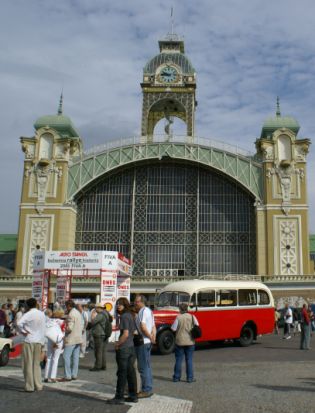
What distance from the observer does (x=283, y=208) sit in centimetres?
4053

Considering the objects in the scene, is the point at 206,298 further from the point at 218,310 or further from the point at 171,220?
the point at 171,220

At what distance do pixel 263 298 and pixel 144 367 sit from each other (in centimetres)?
1287

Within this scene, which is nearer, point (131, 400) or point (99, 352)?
point (131, 400)

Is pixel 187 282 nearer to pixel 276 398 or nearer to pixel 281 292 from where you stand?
pixel 276 398

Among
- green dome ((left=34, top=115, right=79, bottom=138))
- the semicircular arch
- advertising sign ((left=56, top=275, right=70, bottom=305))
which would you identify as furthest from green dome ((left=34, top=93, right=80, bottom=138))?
advertising sign ((left=56, top=275, right=70, bottom=305))

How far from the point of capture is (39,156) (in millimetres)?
43375

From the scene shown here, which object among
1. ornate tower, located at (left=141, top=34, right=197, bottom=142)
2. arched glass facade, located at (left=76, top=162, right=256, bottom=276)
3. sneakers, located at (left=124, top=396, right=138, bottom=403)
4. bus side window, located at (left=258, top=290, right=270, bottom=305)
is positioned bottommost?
→ sneakers, located at (left=124, top=396, right=138, bottom=403)

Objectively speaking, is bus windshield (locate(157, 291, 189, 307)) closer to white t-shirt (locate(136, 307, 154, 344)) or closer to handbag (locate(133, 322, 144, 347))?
white t-shirt (locate(136, 307, 154, 344))

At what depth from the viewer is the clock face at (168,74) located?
49.4 m

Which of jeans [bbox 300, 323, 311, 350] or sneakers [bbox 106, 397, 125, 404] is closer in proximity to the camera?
sneakers [bbox 106, 397, 125, 404]

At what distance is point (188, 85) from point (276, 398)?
42.7 meters

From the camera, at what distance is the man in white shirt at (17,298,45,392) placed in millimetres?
9352

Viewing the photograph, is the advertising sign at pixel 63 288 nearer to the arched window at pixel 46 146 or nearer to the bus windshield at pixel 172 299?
the bus windshield at pixel 172 299

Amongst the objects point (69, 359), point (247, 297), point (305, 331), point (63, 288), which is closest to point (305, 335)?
point (305, 331)
